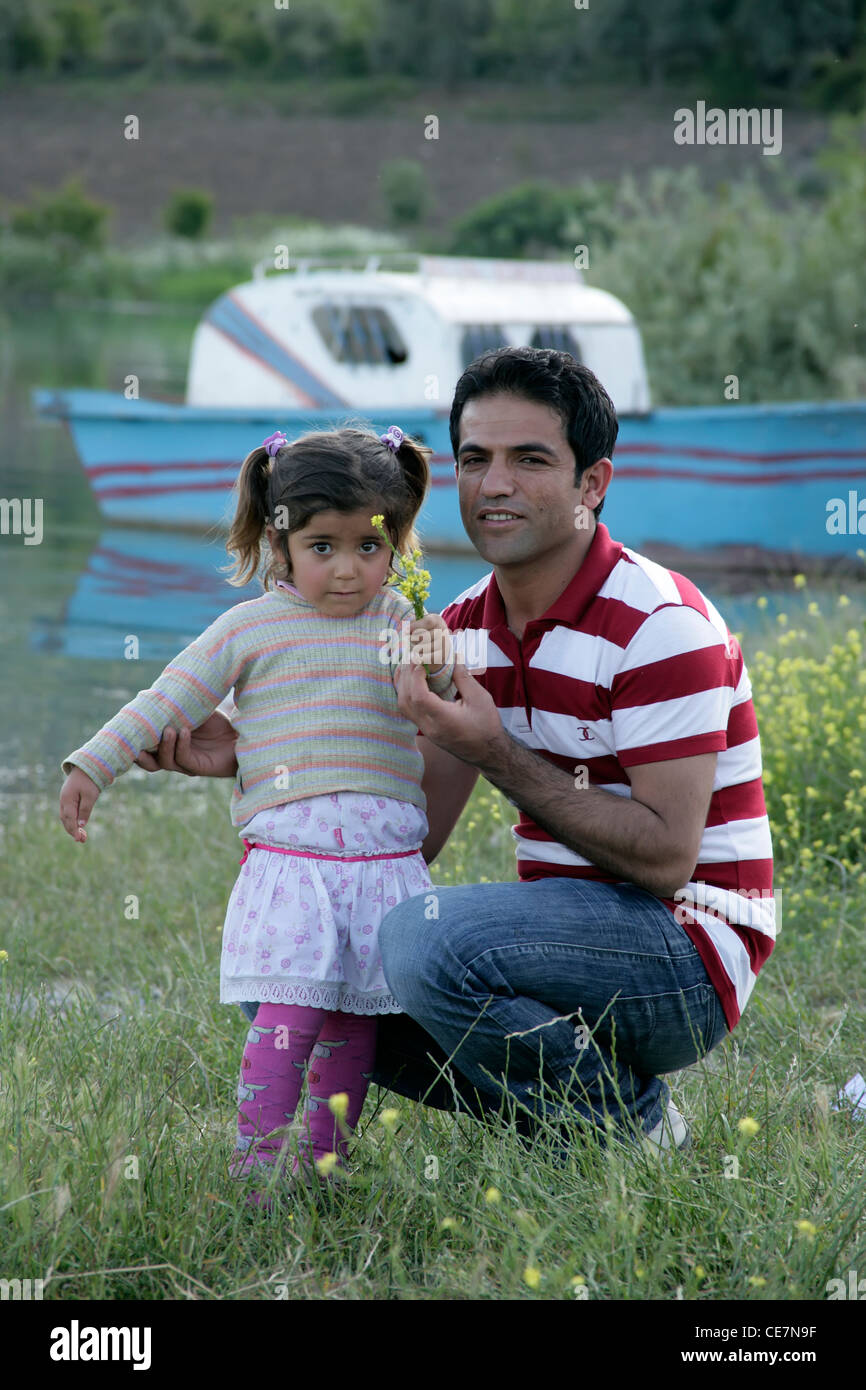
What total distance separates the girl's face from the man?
0.59 feet

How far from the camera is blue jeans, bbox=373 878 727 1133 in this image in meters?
2.66

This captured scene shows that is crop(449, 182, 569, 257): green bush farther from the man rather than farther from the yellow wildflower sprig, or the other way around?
the yellow wildflower sprig

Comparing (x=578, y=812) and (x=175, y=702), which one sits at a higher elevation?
(x=175, y=702)

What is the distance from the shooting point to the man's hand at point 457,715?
2.61 metres

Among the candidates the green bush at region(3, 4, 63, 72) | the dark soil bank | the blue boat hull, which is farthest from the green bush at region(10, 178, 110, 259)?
the blue boat hull

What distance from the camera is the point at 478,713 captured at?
2.65m

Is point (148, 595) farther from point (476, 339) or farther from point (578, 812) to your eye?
point (578, 812)

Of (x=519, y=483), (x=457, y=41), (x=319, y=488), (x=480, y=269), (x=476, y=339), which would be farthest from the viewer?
(x=457, y=41)

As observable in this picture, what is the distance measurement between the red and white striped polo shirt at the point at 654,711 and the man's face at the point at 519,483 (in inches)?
4.2

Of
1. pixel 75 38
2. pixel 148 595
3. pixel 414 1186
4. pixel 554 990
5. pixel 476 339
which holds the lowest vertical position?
pixel 414 1186

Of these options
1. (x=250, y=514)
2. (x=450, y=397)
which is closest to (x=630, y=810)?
(x=250, y=514)

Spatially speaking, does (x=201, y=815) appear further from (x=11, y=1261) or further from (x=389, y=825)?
(x=11, y=1261)

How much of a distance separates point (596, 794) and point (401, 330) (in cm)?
1119

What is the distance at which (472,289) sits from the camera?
1359 centimetres
